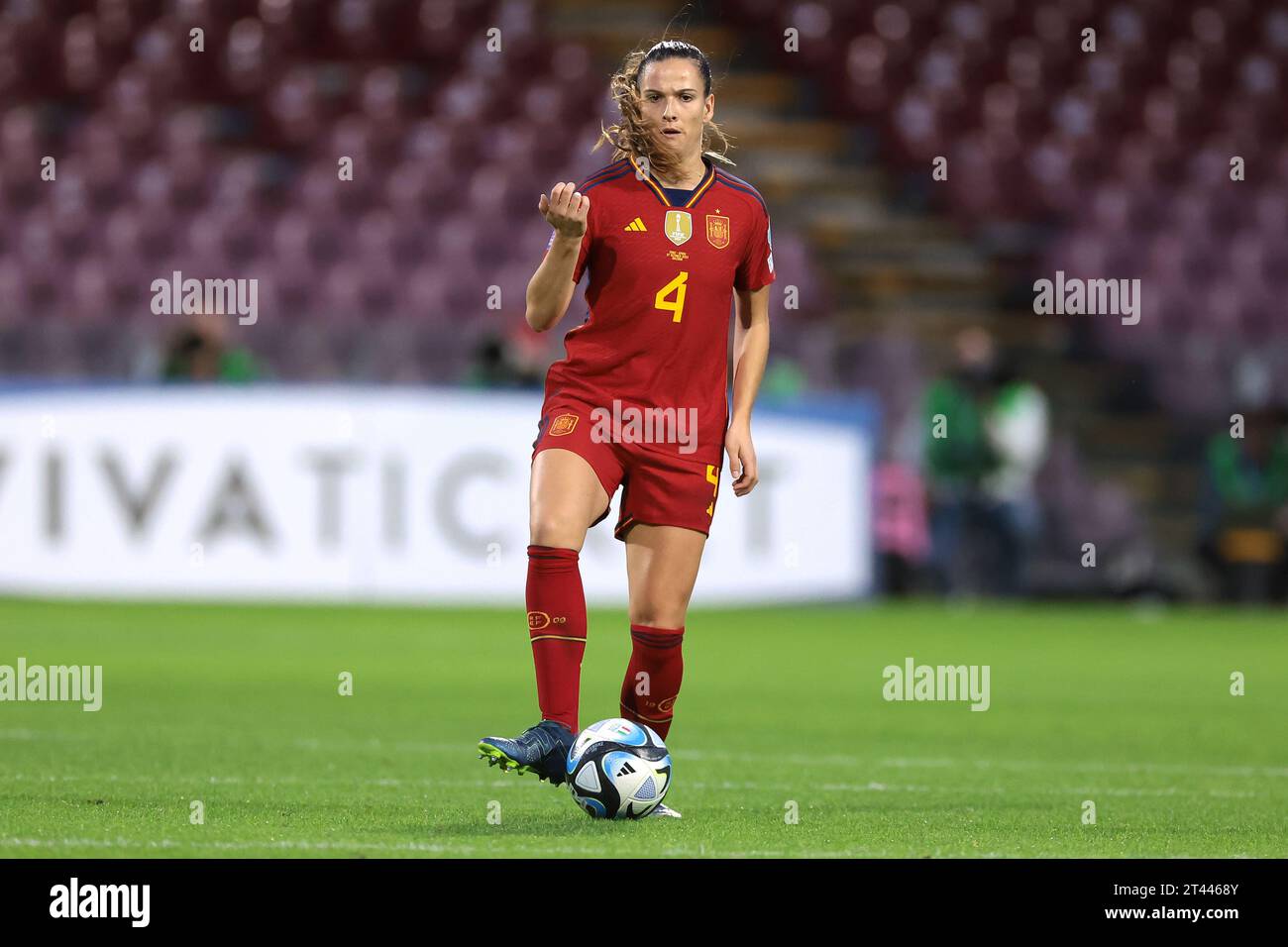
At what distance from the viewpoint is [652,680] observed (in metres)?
6.60

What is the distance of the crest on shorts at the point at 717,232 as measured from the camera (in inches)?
256

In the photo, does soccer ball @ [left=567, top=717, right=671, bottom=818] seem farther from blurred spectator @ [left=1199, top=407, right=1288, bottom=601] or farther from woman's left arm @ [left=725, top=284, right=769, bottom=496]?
blurred spectator @ [left=1199, top=407, right=1288, bottom=601]

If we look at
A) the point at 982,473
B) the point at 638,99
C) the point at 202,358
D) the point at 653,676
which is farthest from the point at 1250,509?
the point at 638,99

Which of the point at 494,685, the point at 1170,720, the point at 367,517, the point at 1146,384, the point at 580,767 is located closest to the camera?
the point at 580,767

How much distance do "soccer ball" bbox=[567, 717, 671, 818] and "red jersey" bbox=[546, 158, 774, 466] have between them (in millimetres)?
920

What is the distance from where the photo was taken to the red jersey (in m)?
6.41

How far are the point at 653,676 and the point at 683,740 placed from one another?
2.02 m

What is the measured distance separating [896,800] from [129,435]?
9.72m

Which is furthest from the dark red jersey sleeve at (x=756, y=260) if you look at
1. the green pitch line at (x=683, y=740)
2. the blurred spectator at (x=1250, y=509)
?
the blurred spectator at (x=1250, y=509)

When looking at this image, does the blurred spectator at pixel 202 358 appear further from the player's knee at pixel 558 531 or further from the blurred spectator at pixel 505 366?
the player's knee at pixel 558 531

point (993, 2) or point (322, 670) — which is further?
point (993, 2)

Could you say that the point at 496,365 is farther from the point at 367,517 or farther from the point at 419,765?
the point at 419,765

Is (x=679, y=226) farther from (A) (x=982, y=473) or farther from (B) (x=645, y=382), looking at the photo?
(A) (x=982, y=473)
